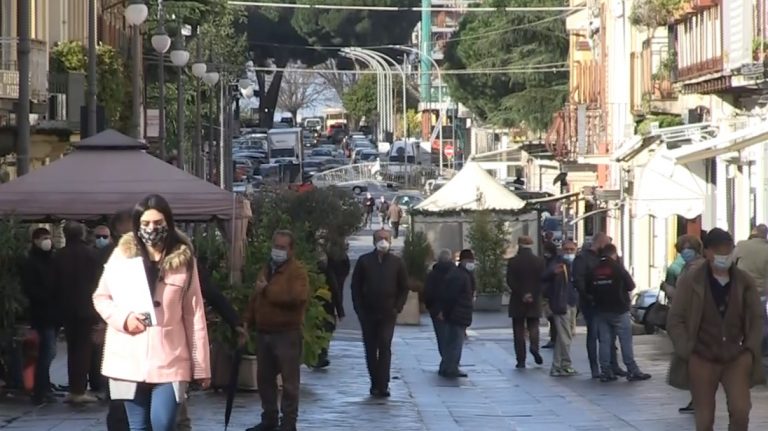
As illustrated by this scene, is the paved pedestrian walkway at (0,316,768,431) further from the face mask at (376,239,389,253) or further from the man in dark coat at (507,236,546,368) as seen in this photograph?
the face mask at (376,239,389,253)

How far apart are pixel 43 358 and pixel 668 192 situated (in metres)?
18.1

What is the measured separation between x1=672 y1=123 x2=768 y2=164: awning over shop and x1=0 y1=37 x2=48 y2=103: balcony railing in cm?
1118

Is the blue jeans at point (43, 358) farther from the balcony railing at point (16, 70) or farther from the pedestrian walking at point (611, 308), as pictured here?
the balcony railing at point (16, 70)

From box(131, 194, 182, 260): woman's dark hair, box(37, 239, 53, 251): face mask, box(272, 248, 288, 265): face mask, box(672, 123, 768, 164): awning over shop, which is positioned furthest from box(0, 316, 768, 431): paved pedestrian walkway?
box(131, 194, 182, 260): woman's dark hair

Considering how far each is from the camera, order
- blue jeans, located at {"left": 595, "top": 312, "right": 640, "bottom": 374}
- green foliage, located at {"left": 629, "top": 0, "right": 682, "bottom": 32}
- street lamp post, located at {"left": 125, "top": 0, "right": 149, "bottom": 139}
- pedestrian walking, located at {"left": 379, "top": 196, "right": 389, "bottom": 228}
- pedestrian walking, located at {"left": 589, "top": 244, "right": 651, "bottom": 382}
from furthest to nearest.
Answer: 1. pedestrian walking, located at {"left": 379, "top": 196, "right": 389, "bottom": 228}
2. green foliage, located at {"left": 629, "top": 0, "right": 682, "bottom": 32}
3. street lamp post, located at {"left": 125, "top": 0, "right": 149, "bottom": 139}
4. blue jeans, located at {"left": 595, "top": 312, "right": 640, "bottom": 374}
5. pedestrian walking, located at {"left": 589, "top": 244, "right": 651, "bottom": 382}

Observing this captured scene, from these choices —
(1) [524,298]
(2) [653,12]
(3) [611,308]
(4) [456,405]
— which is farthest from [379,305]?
(2) [653,12]

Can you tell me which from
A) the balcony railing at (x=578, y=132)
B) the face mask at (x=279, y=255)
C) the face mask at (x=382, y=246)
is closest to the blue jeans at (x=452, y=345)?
the face mask at (x=382, y=246)

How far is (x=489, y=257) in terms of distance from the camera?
126ft

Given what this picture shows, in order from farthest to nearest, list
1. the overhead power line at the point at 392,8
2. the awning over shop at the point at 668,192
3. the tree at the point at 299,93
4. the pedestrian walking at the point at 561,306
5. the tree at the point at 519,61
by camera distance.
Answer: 1. the tree at the point at 299,93
2. the overhead power line at the point at 392,8
3. the tree at the point at 519,61
4. the awning over shop at the point at 668,192
5. the pedestrian walking at the point at 561,306

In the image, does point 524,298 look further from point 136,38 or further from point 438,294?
point 136,38

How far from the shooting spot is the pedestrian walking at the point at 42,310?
16.8 metres

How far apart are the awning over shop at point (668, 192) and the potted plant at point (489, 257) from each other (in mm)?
5214

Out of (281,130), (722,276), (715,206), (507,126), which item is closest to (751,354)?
(722,276)

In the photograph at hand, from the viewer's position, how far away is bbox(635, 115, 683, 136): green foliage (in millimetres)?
43438
